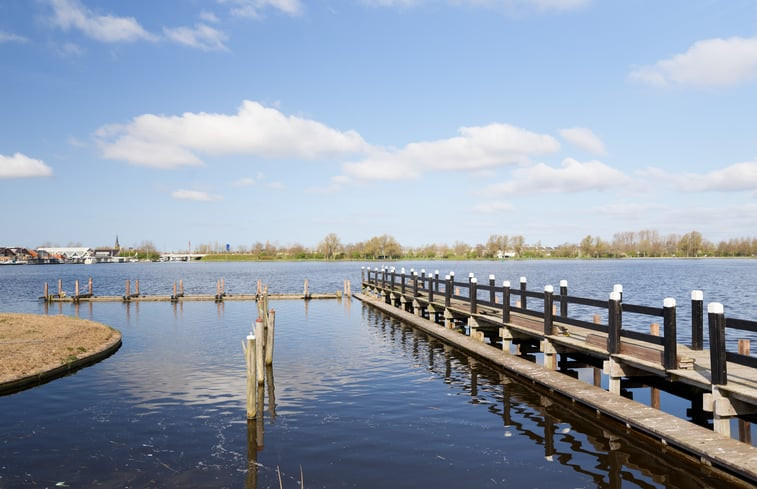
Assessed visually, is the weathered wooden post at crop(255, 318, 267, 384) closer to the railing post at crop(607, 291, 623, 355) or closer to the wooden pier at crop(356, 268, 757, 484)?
the wooden pier at crop(356, 268, 757, 484)

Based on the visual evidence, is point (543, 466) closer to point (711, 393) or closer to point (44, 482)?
point (711, 393)

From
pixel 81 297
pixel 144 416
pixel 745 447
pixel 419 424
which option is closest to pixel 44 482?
pixel 144 416

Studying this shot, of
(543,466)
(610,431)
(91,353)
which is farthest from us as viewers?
(91,353)

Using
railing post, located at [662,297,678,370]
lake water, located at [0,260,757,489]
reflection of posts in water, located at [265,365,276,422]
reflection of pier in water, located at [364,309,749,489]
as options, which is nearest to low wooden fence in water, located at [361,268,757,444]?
railing post, located at [662,297,678,370]

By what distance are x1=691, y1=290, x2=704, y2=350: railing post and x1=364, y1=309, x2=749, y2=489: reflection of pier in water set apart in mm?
2683

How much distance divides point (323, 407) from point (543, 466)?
589cm

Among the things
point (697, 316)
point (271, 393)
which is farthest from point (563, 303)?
point (271, 393)

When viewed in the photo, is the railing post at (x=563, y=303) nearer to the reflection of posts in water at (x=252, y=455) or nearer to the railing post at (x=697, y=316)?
the railing post at (x=697, y=316)

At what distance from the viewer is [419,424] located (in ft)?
39.5

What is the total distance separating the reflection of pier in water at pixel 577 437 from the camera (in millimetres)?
8750

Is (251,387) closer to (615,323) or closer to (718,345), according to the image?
(615,323)

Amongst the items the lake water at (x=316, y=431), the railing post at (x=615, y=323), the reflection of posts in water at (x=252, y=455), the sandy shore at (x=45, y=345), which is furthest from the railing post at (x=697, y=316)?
the sandy shore at (x=45, y=345)

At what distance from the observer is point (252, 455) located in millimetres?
10125

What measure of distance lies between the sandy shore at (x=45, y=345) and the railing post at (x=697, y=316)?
1773 cm
